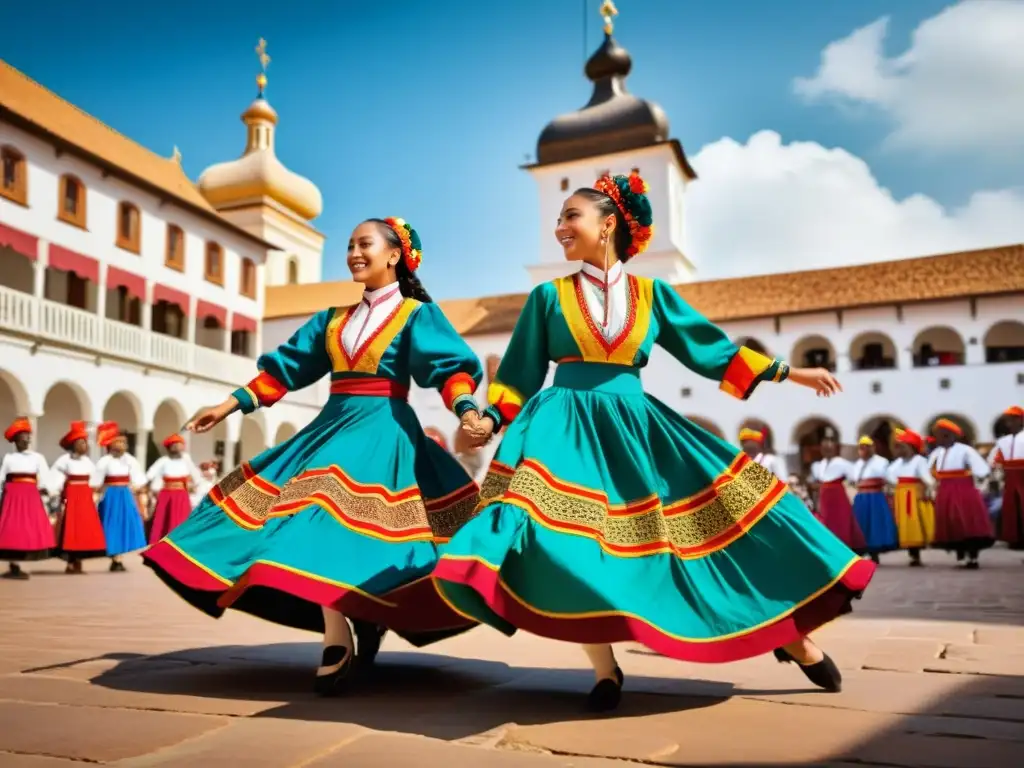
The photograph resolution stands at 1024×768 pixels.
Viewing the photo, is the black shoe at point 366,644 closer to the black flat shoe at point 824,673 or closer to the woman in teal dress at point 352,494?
the woman in teal dress at point 352,494

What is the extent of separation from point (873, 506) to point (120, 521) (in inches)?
339

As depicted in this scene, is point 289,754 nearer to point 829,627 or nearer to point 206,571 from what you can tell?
point 206,571

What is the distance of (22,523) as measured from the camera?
9445mm

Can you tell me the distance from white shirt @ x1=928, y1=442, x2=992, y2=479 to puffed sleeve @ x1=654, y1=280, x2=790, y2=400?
339 inches

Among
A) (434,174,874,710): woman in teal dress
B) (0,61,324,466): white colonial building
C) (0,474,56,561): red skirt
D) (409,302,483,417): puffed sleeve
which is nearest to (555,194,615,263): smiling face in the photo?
(434,174,874,710): woman in teal dress

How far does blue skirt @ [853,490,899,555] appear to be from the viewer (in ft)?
Answer: 38.5

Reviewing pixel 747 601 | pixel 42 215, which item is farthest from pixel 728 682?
pixel 42 215

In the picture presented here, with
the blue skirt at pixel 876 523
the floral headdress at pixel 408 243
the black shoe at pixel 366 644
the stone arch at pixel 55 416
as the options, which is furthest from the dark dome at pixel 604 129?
the black shoe at pixel 366 644

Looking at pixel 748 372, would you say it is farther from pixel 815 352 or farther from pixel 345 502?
pixel 815 352

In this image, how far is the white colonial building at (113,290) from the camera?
66.5 ft

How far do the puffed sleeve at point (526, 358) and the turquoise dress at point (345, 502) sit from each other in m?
0.14

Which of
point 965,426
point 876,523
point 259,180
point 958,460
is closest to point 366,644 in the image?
point 958,460

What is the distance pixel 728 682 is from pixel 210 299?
87.7 ft

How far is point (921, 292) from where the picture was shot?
30438 mm
